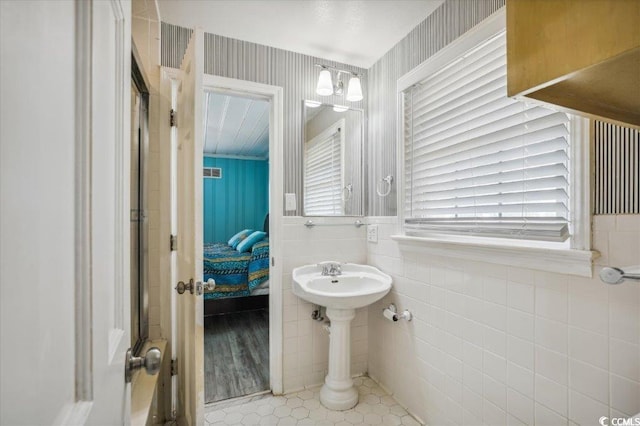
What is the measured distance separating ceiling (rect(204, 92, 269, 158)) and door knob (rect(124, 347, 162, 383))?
7.50 feet

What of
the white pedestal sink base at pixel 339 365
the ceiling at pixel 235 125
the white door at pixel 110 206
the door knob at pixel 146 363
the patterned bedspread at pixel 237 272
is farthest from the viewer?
the patterned bedspread at pixel 237 272

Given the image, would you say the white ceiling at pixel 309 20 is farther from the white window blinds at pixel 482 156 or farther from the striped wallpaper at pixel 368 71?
the white window blinds at pixel 482 156

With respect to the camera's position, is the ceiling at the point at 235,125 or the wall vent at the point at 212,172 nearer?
the ceiling at the point at 235,125

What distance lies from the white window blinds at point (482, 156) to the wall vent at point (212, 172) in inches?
180

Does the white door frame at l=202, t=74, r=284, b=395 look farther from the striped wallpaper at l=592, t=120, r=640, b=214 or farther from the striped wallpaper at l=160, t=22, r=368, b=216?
the striped wallpaper at l=592, t=120, r=640, b=214

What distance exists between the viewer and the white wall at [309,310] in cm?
220

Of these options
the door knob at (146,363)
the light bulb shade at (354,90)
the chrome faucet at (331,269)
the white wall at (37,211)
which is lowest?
the chrome faucet at (331,269)

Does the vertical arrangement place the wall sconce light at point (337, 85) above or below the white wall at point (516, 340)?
above

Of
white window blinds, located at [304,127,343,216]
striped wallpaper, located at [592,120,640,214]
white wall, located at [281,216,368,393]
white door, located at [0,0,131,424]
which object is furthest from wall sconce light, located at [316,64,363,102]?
white door, located at [0,0,131,424]

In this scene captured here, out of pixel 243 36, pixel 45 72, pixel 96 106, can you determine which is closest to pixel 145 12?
pixel 243 36

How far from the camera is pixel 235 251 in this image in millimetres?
4273

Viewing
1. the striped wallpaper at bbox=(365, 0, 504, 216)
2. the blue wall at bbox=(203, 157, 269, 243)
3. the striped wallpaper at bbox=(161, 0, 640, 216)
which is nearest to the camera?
the striped wallpaper at bbox=(365, 0, 504, 216)

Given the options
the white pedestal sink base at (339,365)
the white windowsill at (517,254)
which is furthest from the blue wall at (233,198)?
the white windowsill at (517,254)

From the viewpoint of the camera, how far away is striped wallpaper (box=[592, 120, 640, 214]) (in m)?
0.99
